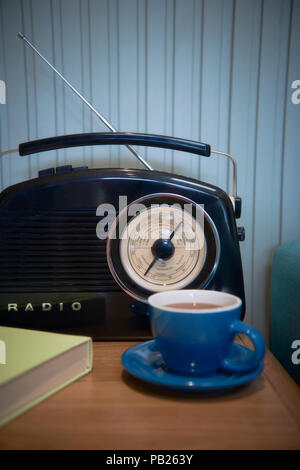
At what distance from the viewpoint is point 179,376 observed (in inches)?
17.6

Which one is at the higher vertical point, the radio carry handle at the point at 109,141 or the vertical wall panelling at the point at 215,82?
the vertical wall panelling at the point at 215,82

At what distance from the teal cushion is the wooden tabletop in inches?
9.0

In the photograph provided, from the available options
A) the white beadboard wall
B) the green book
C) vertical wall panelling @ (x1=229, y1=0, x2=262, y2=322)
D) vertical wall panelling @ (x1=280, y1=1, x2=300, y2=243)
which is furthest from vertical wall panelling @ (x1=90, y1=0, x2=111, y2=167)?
the green book

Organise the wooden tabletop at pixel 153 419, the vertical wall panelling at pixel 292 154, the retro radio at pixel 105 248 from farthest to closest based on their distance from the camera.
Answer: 1. the vertical wall panelling at pixel 292 154
2. the retro radio at pixel 105 248
3. the wooden tabletop at pixel 153 419

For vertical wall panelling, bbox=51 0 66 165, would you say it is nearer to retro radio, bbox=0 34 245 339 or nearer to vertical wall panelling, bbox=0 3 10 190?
vertical wall panelling, bbox=0 3 10 190

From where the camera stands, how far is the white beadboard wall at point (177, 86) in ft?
2.74

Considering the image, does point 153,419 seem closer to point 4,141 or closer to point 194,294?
point 194,294

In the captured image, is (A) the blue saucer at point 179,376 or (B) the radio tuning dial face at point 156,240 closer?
(A) the blue saucer at point 179,376

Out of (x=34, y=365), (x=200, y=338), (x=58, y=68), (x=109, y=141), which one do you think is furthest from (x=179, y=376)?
(x=58, y=68)

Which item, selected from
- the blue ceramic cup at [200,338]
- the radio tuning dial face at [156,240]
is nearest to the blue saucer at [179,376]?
the blue ceramic cup at [200,338]

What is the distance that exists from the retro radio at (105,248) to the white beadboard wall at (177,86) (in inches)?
11.5

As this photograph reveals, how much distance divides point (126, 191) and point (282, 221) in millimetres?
445

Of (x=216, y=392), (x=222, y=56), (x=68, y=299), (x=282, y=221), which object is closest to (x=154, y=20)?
(x=222, y=56)

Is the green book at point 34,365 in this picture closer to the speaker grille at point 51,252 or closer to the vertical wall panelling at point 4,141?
the speaker grille at point 51,252
